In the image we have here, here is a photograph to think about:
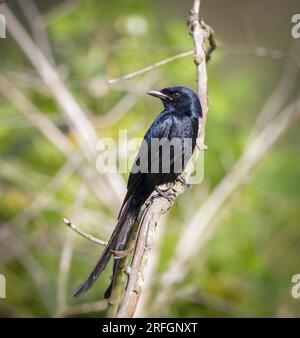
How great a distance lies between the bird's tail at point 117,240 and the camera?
9.50 feet

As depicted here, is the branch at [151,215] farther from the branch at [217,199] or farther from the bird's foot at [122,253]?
the branch at [217,199]

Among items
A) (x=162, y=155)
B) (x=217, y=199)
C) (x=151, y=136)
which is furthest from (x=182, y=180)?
(x=217, y=199)

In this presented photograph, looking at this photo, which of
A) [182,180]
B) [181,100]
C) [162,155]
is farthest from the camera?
[181,100]

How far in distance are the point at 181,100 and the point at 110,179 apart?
214cm

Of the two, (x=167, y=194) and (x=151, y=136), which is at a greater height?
(x=151, y=136)

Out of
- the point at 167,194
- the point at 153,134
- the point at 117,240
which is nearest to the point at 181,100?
the point at 153,134

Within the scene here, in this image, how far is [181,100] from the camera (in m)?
3.72

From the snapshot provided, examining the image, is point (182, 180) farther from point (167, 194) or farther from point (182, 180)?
point (167, 194)

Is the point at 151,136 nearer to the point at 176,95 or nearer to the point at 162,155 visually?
the point at 162,155

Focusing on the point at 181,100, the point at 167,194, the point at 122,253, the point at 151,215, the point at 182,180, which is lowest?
the point at 122,253

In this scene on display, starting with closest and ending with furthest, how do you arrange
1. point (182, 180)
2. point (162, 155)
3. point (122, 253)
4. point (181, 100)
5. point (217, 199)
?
point (122, 253)
point (182, 180)
point (162, 155)
point (181, 100)
point (217, 199)

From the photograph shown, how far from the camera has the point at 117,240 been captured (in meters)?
3.18

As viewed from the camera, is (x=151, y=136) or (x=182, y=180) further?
(x=151, y=136)

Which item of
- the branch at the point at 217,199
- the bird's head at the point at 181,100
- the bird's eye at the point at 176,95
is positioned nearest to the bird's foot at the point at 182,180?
the bird's head at the point at 181,100
